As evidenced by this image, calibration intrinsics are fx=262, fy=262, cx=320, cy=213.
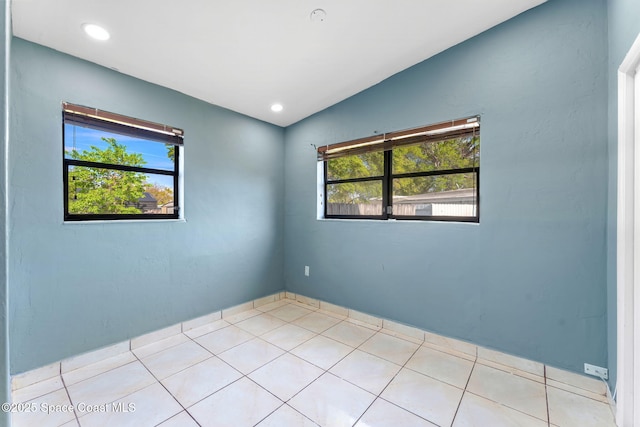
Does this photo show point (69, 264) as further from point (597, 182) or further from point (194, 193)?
point (597, 182)

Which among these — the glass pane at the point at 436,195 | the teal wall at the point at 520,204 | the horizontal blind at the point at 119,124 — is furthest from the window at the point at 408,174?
the horizontal blind at the point at 119,124

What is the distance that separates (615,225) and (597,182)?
0.34 m

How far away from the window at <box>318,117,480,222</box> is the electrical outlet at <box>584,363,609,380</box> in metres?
1.20

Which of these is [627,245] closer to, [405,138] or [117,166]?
[405,138]

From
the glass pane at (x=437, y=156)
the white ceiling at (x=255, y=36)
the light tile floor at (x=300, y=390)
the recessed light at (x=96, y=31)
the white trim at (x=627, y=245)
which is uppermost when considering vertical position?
the white ceiling at (x=255, y=36)

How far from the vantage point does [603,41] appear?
67.7 inches

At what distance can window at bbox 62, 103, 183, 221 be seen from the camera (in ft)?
6.75

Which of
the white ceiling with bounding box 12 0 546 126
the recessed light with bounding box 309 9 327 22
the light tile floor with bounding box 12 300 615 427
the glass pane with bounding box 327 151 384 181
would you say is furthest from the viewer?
the glass pane with bounding box 327 151 384 181

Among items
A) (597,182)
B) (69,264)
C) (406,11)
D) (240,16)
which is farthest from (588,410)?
(69,264)

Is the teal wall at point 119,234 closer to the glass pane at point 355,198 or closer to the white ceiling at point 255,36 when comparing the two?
the white ceiling at point 255,36

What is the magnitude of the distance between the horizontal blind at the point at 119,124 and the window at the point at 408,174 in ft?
5.49

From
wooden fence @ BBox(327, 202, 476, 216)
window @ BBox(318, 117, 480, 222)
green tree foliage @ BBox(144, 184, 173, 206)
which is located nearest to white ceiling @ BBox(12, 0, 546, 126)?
window @ BBox(318, 117, 480, 222)

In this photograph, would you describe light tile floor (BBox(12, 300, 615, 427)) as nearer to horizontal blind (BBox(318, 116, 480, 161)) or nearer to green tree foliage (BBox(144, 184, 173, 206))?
green tree foliage (BBox(144, 184, 173, 206))

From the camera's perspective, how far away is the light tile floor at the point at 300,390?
5.05 feet
